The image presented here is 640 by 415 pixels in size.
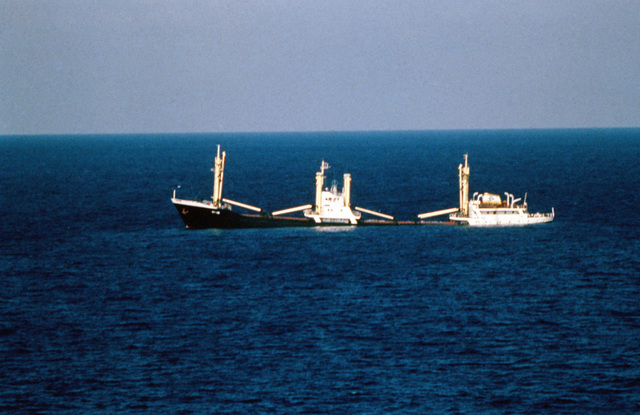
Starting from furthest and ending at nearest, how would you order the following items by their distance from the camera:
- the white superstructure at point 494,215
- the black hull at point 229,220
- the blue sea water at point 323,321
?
the white superstructure at point 494,215 → the black hull at point 229,220 → the blue sea water at point 323,321

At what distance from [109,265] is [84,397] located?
4766 cm

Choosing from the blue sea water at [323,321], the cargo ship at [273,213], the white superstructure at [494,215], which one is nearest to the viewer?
the blue sea water at [323,321]

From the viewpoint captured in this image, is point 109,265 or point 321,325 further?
point 109,265

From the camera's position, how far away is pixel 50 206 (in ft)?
589

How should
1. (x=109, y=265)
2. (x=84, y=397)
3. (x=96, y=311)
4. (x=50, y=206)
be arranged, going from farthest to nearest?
(x=50, y=206), (x=109, y=265), (x=96, y=311), (x=84, y=397)

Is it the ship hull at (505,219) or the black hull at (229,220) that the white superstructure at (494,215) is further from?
the black hull at (229,220)

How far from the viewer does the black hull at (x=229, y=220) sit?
449ft

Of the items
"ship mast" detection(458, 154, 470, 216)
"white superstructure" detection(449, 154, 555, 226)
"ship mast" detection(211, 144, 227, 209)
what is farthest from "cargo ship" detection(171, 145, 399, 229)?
"white superstructure" detection(449, 154, 555, 226)

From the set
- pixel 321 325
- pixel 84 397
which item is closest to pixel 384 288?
pixel 321 325

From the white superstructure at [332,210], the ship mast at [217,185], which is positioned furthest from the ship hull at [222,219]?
the white superstructure at [332,210]

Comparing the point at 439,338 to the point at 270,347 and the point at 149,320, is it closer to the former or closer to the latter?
the point at 270,347

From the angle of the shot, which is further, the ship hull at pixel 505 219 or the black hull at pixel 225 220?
the ship hull at pixel 505 219

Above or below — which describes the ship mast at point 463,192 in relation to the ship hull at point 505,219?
above

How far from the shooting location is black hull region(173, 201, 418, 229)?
137 metres
